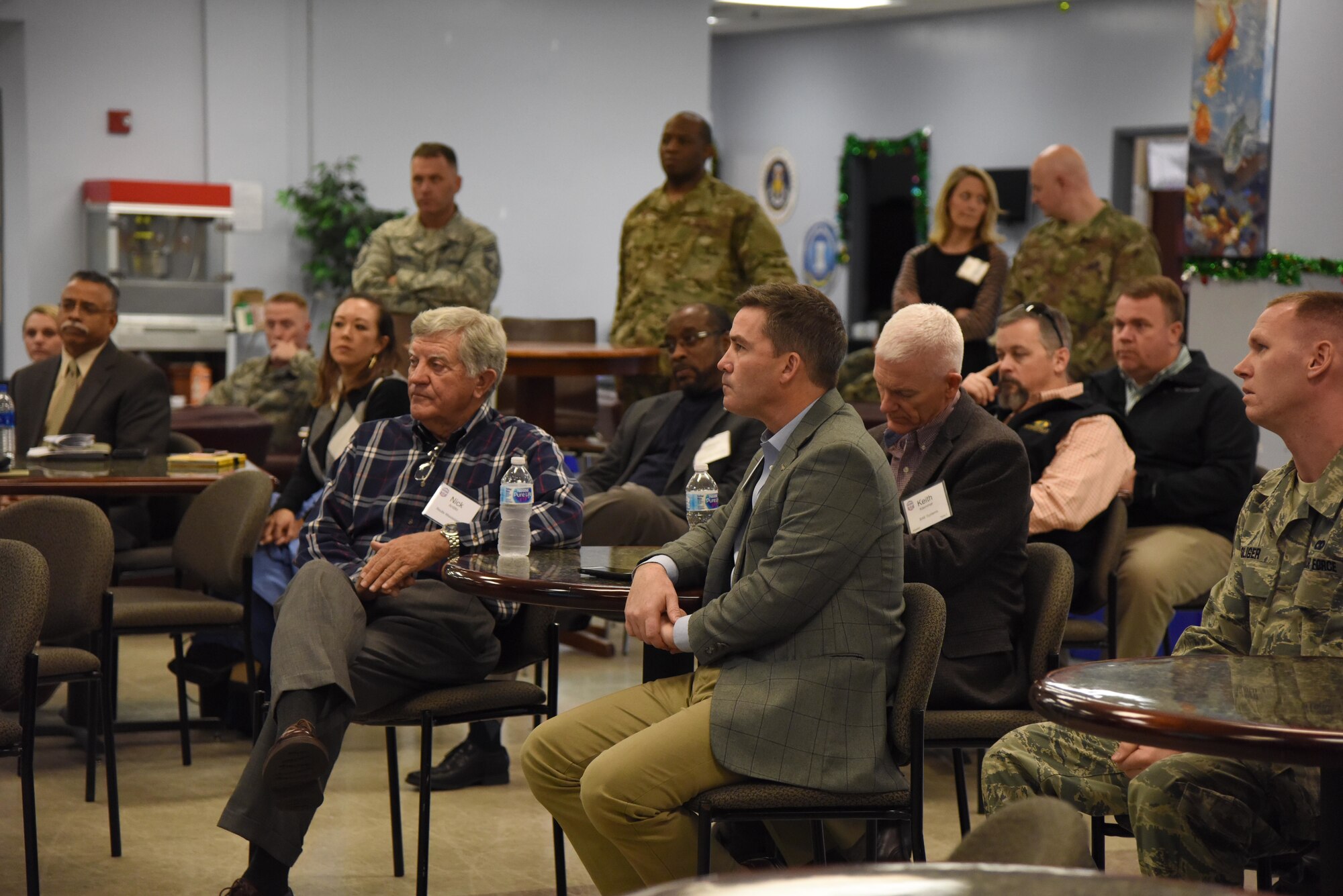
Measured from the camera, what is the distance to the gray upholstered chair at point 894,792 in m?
2.53

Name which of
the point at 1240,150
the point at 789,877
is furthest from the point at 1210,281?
the point at 789,877

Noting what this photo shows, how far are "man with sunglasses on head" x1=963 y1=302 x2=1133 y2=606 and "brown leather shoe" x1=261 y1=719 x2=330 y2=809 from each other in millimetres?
1961

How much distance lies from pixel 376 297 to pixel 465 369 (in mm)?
1433

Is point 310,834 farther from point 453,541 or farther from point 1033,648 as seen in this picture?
point 1033,648

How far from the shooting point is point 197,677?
15.7ft

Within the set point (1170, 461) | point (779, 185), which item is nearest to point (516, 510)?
point (1170, 461)

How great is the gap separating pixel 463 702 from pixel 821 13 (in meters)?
11.9

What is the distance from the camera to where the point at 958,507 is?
315cm

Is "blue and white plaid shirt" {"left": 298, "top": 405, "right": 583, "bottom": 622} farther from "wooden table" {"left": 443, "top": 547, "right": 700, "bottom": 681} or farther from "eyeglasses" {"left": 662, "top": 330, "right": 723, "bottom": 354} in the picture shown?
"eyeglasses" {"left": 662, "top": 330, "right": 723, "bottom": 354}

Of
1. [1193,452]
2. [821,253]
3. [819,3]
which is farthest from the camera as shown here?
[821,253]

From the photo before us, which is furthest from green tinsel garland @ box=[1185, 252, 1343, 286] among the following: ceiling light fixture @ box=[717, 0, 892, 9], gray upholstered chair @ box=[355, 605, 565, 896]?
ceiling light fixture @ box=[717, 0, 892, 9]

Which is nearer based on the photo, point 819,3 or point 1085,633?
point 1085,633

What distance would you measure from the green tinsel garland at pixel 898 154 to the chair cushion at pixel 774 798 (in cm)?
1186

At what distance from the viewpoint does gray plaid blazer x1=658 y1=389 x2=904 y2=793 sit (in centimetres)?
253
